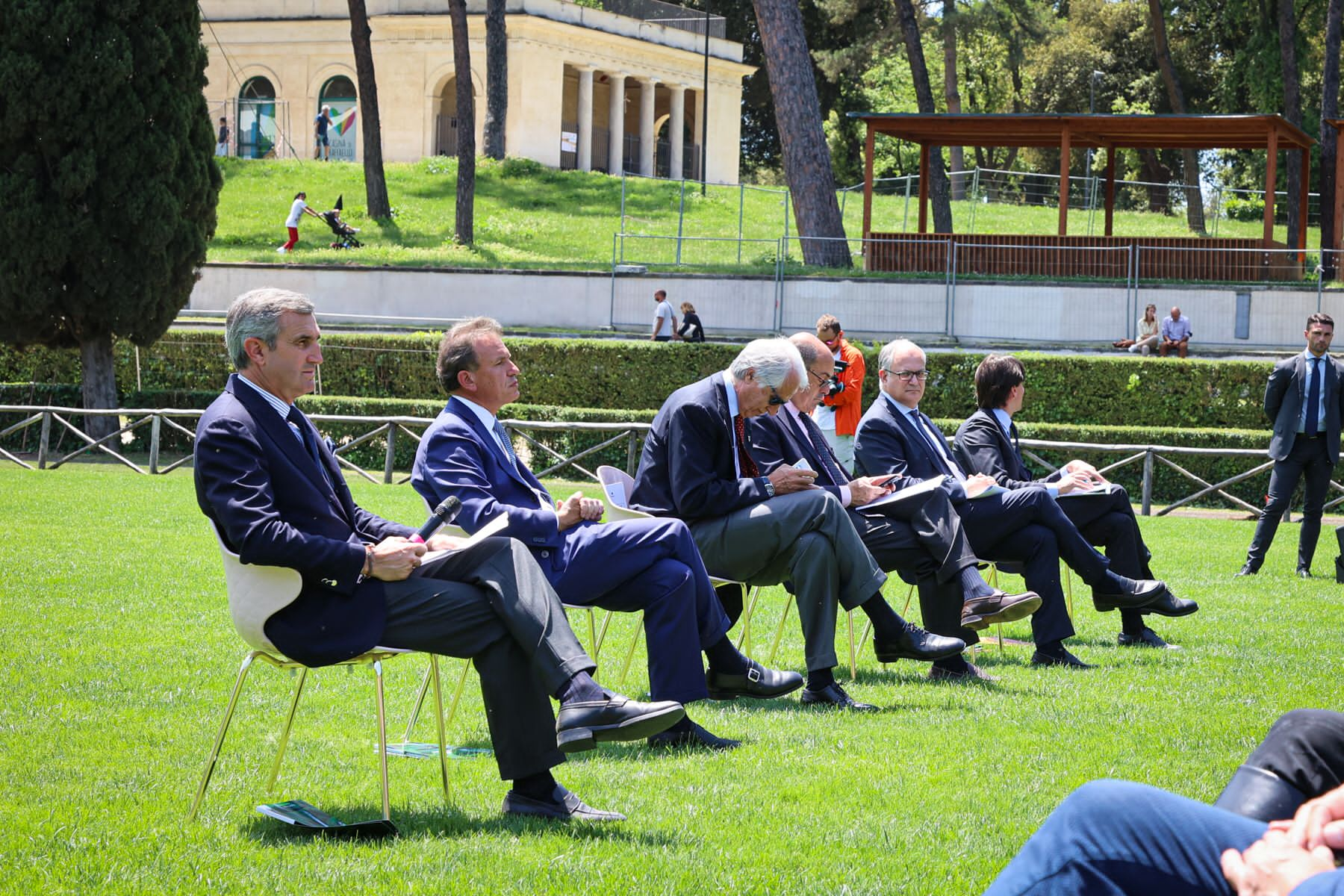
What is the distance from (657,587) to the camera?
595cm

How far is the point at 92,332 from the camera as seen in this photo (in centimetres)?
2156

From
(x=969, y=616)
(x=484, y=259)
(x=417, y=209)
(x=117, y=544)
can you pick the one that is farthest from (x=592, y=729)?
(x=417, y=209)

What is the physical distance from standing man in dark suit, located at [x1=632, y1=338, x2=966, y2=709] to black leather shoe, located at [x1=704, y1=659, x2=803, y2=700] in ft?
1.48

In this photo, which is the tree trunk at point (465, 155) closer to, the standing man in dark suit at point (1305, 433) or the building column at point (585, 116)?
the building column at point (585, 116)

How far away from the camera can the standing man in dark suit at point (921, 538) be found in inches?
296

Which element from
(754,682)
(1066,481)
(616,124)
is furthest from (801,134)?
(616,124)

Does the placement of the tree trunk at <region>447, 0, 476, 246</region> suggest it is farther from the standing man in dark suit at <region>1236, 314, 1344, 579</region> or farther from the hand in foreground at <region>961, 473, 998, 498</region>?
the hand in foreground at <region>961, 473, 998, 498</region>

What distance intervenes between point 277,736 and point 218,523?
1613 mm

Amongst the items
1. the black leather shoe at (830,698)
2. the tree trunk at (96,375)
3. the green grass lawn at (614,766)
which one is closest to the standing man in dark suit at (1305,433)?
the green grass lawn at (614,766)

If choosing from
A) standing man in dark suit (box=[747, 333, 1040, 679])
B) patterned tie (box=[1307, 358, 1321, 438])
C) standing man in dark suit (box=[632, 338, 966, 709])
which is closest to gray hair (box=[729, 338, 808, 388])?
standing man in dark suit (box=[632, 338, 966, 709])

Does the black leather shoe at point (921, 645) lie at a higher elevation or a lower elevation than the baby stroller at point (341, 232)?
lower

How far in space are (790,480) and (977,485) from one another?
148cm

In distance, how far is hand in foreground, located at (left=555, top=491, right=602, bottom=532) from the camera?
230 inches

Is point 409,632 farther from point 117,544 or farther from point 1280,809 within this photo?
point 117,544
